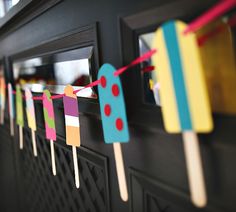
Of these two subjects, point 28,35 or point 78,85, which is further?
point 28,35

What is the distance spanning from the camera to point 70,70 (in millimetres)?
916

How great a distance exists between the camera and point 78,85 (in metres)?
0.87

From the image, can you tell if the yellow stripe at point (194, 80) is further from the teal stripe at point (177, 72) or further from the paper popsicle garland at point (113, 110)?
the paper popsicle garland at point (113, 110)

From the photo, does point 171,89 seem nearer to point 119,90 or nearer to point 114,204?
point 119,90

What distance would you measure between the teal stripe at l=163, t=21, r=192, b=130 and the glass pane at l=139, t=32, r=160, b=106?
14cm

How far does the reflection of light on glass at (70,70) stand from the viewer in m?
0.82

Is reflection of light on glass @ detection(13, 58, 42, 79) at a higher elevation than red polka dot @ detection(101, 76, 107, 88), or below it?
higher

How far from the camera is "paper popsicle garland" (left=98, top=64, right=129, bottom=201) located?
0.55 metres

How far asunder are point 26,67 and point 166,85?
1053 mm

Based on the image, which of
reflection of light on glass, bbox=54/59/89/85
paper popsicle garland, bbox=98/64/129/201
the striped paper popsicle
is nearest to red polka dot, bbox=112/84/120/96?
paper popsicle garland, bbox=98/64/129/201

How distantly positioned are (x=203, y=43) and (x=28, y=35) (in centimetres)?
94

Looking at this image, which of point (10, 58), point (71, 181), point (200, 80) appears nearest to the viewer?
point (200, 80)

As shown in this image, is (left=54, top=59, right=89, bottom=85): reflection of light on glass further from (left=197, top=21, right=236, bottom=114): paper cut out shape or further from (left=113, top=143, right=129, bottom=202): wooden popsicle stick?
(left=197, top=21, right=236, bottom=114): paper cut out shape

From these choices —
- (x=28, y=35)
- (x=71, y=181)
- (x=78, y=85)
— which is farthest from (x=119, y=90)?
(x=28, y=35)
